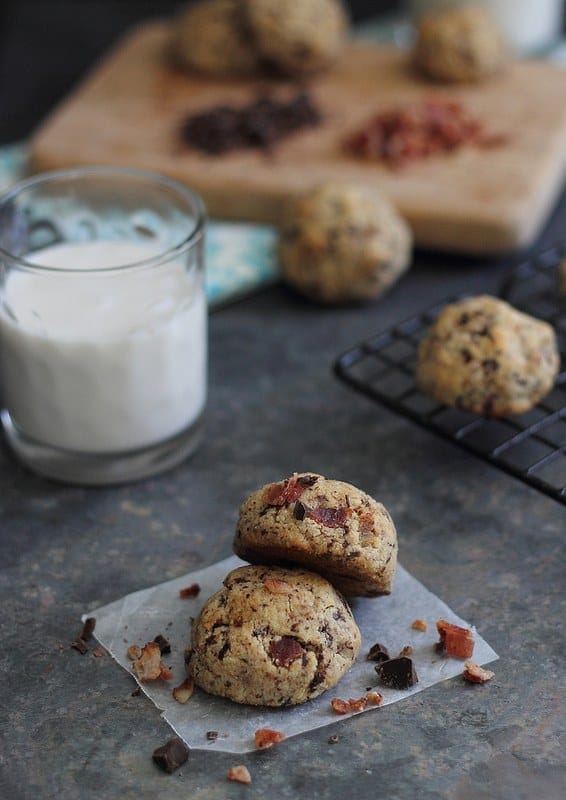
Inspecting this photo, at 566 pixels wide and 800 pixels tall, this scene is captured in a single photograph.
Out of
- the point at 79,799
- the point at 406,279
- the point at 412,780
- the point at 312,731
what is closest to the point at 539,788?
the point at 412,780

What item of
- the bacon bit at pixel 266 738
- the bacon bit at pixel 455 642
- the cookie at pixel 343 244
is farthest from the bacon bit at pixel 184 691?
the cookie at pixel 343 244

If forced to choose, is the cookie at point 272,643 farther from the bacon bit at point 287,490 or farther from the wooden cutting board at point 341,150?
the wooden cutting board at point 341,150

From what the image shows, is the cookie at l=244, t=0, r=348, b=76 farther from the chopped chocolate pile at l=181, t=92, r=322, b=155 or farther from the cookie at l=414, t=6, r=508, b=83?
the cookie at l=414, t=6, r=508, b=83

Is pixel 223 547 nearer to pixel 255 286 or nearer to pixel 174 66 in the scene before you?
pixel 255 286

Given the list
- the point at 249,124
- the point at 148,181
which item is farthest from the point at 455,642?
the point at 249,124


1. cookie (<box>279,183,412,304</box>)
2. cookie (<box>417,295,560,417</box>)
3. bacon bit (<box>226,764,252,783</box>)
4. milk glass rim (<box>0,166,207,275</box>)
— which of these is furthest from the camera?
cookie (<box>279,183,412,304</box>)

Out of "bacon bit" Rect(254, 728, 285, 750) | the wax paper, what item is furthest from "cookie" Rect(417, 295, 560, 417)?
Result: "bacon bit" Rect(254, 728, 285, 750)

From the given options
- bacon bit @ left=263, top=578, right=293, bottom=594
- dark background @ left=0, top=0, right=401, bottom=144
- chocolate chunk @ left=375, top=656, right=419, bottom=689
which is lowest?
chocolate chunk @ left=375, top=656, right=419, bottom=689
